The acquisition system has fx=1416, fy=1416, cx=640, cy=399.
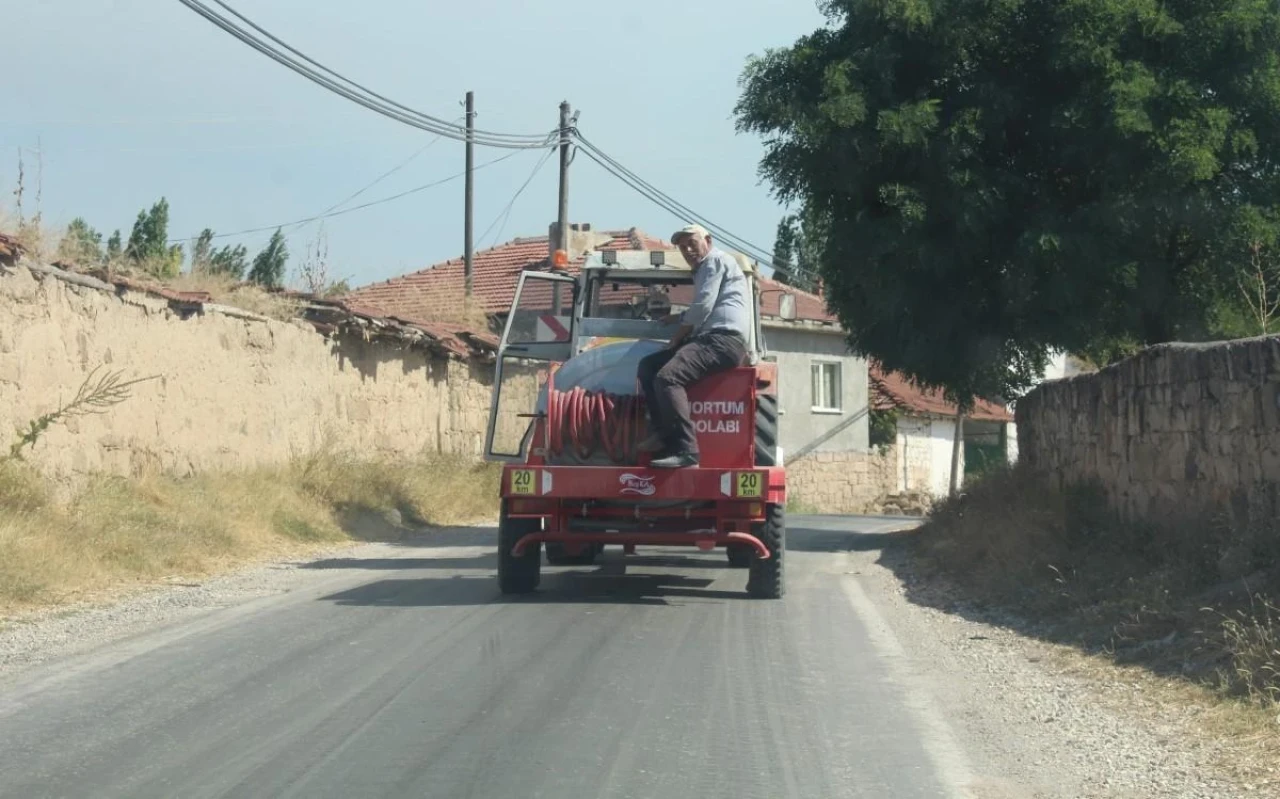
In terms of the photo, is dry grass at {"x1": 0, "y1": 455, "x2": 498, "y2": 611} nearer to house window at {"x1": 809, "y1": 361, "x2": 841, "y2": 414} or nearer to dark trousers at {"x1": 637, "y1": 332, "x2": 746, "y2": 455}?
dark trousers at {"x1": 637, "y1": 332, "x2": 746, "y2": 455}

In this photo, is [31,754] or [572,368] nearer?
[31,754]

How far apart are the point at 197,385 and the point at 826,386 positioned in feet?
88.4

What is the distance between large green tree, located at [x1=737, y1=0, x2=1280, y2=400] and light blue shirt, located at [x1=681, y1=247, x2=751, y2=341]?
545 cm

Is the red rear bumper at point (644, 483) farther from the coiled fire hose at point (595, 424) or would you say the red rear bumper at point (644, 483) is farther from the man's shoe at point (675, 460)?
the coiled fire hose at point (595, 424)

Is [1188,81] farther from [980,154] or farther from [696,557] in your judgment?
[696,557]

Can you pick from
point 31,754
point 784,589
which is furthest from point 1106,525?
point 31,754

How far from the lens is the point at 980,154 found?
52.6ft

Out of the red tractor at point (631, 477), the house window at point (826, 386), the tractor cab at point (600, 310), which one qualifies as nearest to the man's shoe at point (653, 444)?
the red tractor at point (631, 477)

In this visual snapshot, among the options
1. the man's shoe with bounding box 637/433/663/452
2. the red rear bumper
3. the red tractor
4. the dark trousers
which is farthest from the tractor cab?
the man's shoe with bounding box 637/433/663/452

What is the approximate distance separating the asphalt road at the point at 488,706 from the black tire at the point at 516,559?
181 millimetres

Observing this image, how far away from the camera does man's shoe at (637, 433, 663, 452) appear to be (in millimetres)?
10211

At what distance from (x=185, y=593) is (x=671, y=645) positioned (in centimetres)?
442

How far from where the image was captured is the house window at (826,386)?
40.2 m

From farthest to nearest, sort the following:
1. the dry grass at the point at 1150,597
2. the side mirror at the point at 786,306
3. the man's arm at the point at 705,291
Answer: the side mirror at the point at 786,306, the man's arm at the point at 705,291, the dry grass at the point at 1150,597
